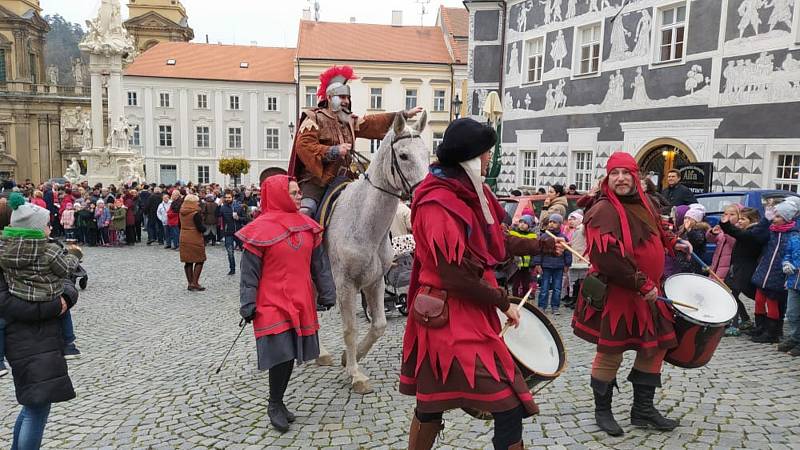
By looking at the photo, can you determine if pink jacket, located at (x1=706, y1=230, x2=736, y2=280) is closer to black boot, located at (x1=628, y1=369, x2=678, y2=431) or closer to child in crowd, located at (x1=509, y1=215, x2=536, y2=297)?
child in crowd, located at (x1=509, y1=215, x2=536, y2=297)

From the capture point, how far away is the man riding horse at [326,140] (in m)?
5.61

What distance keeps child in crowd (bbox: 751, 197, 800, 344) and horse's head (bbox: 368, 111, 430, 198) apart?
471 cm

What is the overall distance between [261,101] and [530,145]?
32157 mm

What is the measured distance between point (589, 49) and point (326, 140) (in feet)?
47.5

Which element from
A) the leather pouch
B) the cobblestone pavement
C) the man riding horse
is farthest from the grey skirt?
the leather pouch

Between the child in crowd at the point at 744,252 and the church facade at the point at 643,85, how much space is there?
681cm

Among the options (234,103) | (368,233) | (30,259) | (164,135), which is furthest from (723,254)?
(164,135)

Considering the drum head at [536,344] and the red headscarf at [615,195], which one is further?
the red headscarf at [615,195]

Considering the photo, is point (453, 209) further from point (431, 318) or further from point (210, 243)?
Result: point (210, 243)

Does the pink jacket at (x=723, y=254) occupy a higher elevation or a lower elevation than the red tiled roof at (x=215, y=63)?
lower

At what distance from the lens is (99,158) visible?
28.0 m

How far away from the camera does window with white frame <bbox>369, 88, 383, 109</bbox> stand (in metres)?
45.0

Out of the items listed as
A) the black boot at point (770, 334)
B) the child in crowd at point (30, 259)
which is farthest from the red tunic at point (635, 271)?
the black boot at point (770, 334)

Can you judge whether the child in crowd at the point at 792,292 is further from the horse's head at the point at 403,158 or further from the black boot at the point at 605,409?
the horse's head at the point at 403,158
